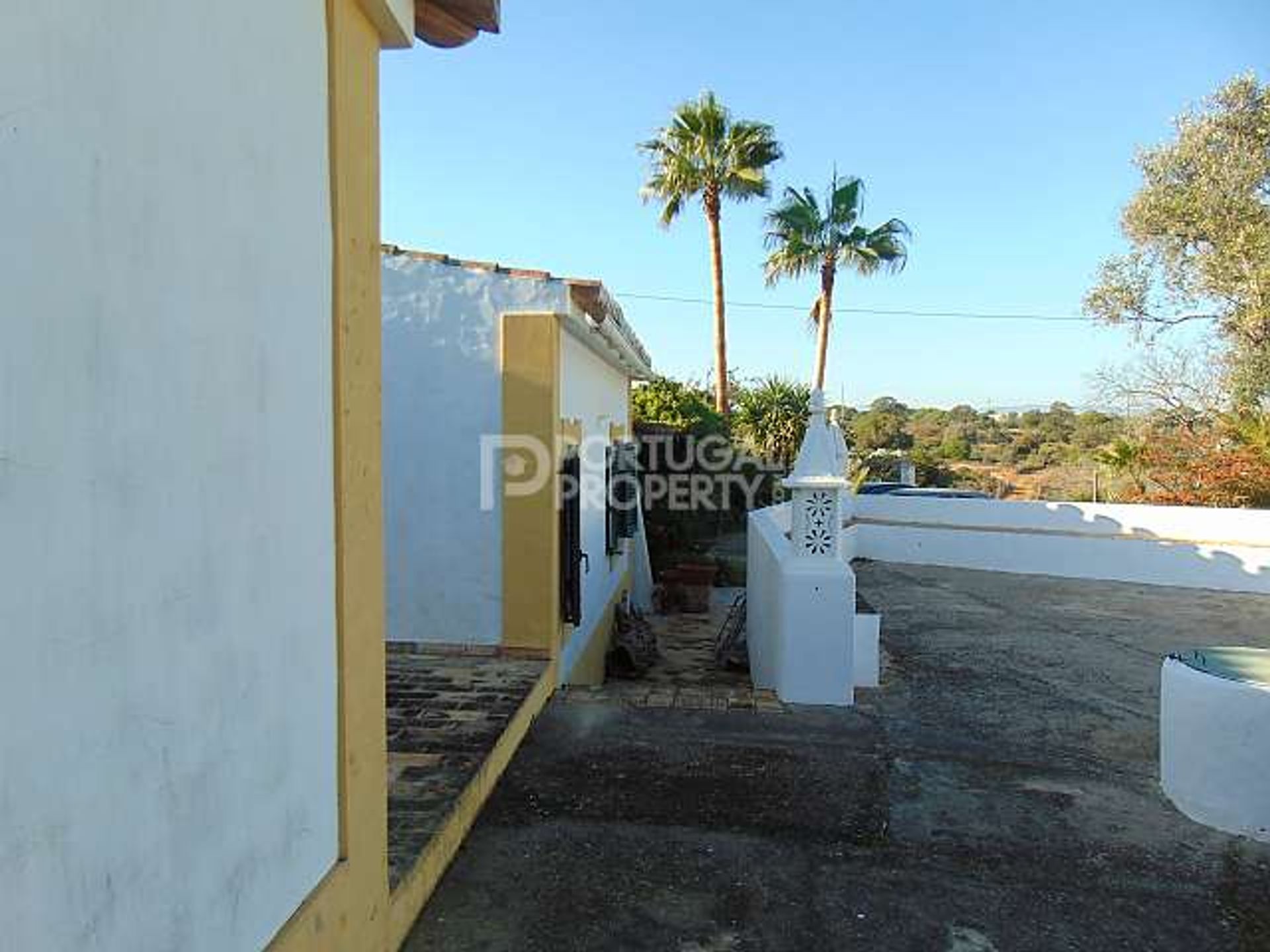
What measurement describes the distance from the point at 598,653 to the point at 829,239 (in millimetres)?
17356

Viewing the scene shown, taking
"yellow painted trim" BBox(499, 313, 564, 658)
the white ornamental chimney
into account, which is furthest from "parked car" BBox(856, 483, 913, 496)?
"yellow painted trim" BBox(499, 313, 564, 658)

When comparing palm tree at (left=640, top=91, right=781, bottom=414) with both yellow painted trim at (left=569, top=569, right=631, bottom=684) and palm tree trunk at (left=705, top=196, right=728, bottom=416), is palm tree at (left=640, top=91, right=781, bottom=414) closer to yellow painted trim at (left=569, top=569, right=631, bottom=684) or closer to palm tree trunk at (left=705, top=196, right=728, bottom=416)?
palm tree trunk at (left=705, top=196, right=728, bottom=416)

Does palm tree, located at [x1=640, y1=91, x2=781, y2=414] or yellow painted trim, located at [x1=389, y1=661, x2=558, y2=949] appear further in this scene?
palm tree, located at [x1=640, y1=91, x2=781, y2=414]

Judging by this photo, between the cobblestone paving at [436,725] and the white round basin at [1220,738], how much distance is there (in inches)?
150

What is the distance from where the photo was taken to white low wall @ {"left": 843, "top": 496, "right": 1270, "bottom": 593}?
43.2 ft

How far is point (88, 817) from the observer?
4.74 ft

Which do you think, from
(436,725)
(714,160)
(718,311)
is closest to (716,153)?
(714,160)

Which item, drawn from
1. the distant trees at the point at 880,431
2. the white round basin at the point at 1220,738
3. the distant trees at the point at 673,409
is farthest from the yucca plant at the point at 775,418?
the white round basin at the point at 1220,738

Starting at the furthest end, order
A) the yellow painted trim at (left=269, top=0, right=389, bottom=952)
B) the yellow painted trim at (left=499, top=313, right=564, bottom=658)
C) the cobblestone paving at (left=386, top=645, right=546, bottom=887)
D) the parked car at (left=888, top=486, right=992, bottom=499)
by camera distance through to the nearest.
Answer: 1. the parked car at (left=888, top=486, right=992, bottom=499)
2. the yellow painted trim at (left=499, top=313, right=564, bottom=658)
3. the cobblestone paving at (left=386, top=645, right=546, bottom=887)
4. the yellow painted trim at (left=269, top=0, right=389, bottom=952)

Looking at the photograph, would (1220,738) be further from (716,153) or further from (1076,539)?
(716,153)

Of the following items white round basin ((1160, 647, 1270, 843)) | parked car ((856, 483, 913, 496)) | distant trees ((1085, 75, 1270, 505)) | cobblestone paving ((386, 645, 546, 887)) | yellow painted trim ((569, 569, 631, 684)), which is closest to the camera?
cobblestone paving ((386, 645, 546, 887))

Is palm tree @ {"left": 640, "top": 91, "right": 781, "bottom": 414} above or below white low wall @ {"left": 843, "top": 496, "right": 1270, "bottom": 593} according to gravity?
above

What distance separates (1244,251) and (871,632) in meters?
13.2

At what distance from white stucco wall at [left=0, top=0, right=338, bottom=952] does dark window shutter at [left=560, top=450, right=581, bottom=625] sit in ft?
14.3
